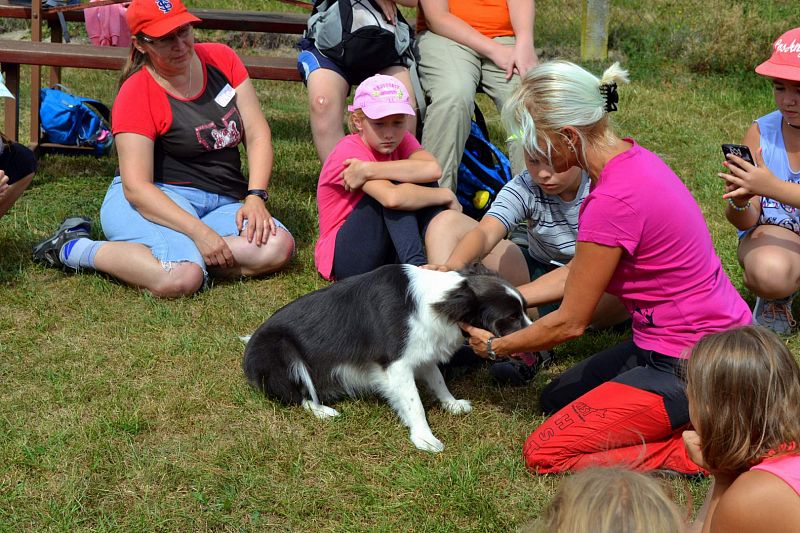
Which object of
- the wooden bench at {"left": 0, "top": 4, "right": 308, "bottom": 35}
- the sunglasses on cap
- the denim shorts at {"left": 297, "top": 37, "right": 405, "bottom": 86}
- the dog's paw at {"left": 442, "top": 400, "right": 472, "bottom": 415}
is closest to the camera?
the dog's paw at {"left": 442, "top": 400, "right": 472, "bottom": 415}

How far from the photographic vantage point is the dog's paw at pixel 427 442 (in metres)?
3.41

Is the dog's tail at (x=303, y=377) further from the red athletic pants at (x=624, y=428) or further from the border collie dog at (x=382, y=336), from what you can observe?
the red athletic pants at (x=624, y=428)

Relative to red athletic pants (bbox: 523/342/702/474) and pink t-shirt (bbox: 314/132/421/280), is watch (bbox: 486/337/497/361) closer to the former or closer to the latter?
red athletic pants (bbox: 523/342/702/474)

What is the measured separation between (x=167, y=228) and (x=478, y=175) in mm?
1873

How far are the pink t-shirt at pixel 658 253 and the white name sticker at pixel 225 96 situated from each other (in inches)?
99.3

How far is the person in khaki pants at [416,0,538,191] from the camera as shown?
16.9 feet

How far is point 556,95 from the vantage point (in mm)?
3020

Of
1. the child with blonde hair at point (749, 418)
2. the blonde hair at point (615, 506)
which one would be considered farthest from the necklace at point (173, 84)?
the blonde hair at point (615, 506)

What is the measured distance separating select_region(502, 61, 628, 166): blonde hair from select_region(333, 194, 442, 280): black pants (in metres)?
1.24

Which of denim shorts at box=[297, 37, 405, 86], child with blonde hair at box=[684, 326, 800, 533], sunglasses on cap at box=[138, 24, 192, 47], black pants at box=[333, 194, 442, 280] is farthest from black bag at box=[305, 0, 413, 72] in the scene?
child with blonde hair at box=[684, 326, 800, 533]

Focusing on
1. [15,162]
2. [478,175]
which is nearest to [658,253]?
[478,175]

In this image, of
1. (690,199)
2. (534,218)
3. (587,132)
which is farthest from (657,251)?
(534,218)

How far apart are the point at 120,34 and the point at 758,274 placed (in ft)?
18.8

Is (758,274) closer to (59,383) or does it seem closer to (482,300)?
(482,300)
